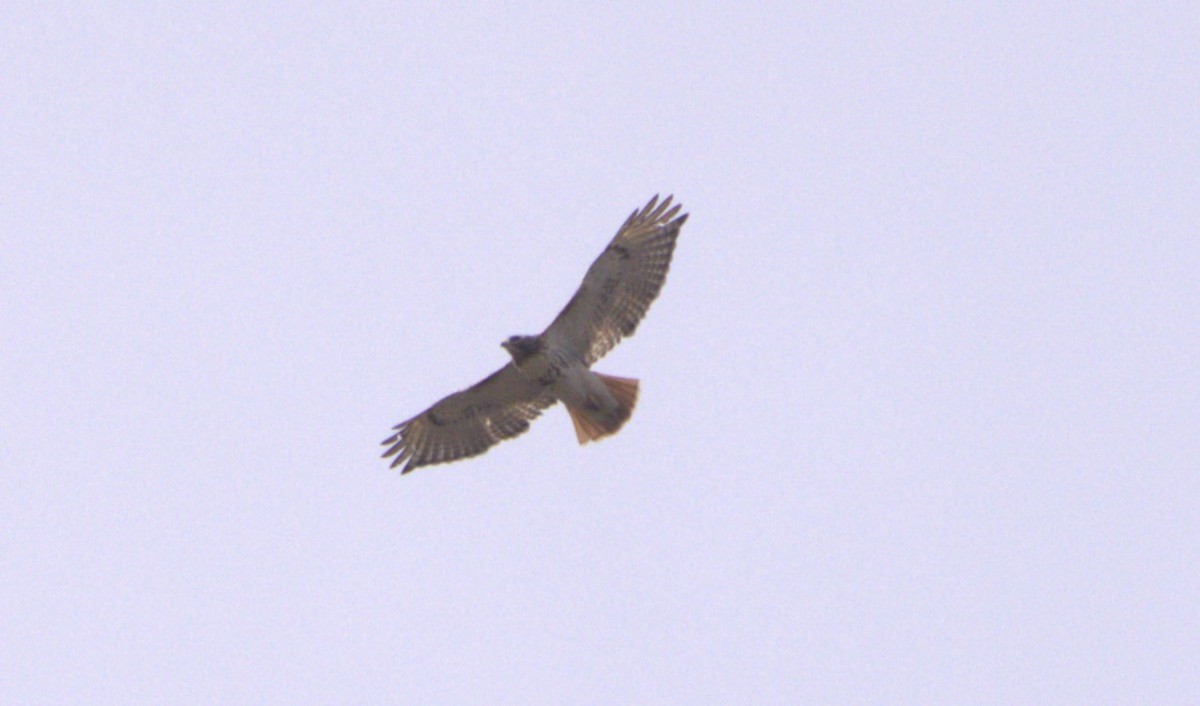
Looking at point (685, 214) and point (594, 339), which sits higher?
point (685, 214)

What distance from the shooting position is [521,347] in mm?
19359

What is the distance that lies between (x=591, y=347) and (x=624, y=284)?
0.73 meters

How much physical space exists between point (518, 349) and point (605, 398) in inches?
40.0

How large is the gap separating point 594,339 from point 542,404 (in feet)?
3.07

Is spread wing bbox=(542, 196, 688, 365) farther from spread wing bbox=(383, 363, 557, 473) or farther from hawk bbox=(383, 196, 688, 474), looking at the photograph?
spread wing bbox=(383, 363, 557, 473)

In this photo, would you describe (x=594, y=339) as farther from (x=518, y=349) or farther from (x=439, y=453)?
(x=439, y=453)

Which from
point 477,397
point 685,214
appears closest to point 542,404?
point 477,397

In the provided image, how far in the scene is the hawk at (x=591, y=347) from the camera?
64.1 ft

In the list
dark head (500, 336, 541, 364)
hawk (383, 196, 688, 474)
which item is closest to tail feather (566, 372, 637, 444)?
hawk (383, 196, 688, 474)

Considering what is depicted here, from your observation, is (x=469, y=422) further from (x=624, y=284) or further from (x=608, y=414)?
(x=624, y=284)

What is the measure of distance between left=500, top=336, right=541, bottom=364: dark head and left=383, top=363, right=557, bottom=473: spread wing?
0.47 meters

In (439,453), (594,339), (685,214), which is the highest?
(685,214)

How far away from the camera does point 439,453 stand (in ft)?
68.2

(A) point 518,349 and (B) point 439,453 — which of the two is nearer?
(A) point 518,349
